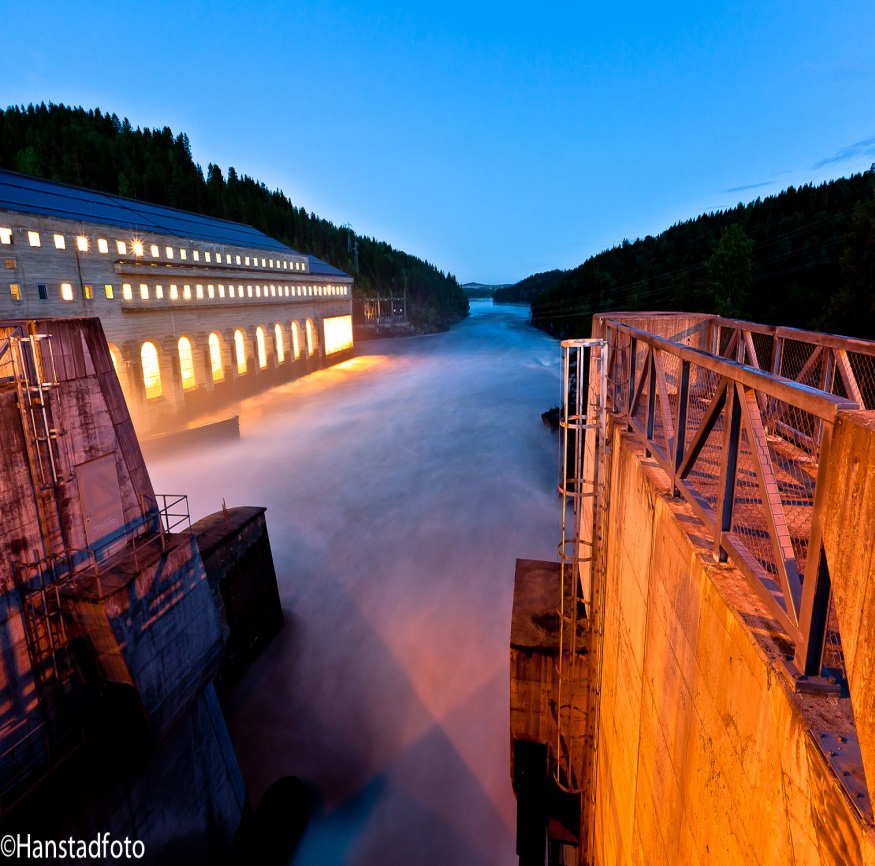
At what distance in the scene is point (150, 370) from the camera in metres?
30.8

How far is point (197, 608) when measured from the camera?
34.8 feet

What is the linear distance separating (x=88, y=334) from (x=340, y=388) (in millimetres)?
46124

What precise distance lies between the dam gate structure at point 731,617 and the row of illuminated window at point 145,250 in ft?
85.7

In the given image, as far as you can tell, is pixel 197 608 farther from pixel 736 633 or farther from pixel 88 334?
pixel 736 633

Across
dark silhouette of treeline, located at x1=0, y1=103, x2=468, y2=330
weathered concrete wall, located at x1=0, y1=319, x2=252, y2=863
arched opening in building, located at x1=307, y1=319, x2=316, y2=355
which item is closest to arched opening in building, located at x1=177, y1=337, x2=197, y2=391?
arched opening in building, located at x1=307, y1=319, x2=316, y2=355

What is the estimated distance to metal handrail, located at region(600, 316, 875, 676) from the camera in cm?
214

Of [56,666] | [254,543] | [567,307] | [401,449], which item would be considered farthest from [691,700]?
[567,307]

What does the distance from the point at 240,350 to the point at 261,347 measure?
11.6 feet

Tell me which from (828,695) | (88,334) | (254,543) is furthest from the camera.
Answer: (254,543)

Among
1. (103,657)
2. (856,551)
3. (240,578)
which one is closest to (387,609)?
(240,578)

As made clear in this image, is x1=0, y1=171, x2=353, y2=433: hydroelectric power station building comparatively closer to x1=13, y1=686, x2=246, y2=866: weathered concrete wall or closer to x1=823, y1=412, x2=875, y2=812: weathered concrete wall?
x1=13, y1=686, x2=246, y2=866: weathered concrete wall

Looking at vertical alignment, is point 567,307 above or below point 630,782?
above

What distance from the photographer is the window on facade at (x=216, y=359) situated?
3781 centimetres

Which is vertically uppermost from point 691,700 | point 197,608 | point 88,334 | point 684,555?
point 88,334
